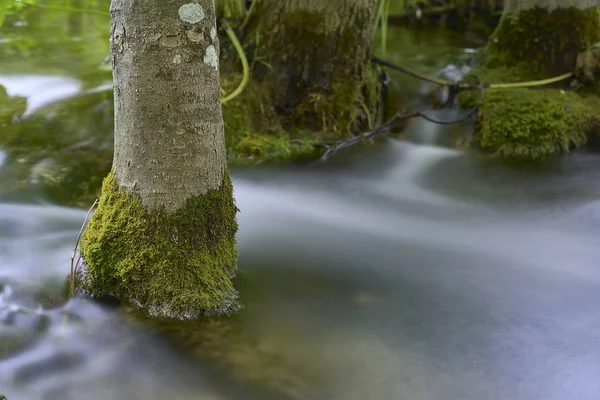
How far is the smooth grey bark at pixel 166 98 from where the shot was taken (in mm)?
2188

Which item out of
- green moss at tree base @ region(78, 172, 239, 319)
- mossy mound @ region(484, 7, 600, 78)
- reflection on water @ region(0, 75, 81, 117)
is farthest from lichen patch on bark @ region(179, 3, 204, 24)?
mossy mound @ region(484, 7, 600, 78)

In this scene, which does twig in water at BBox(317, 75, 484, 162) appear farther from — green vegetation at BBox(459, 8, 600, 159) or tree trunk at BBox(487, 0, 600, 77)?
tree trunk at BBox(487, 0, 600, 77)

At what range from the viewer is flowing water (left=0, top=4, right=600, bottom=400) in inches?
89.6

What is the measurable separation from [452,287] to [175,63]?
67.0 inches

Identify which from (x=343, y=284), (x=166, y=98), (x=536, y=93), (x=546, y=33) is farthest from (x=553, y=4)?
(x=166, y=98)

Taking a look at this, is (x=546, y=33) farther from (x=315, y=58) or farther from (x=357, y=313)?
(x=357, y=313)

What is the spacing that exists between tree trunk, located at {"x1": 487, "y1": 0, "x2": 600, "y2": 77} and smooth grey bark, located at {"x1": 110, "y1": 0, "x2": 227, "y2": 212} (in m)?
3.94

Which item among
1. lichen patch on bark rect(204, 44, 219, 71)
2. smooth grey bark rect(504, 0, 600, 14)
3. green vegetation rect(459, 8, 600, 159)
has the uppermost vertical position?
smooth grey bark rect(504, 0, 600, 14)

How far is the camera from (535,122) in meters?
4.75

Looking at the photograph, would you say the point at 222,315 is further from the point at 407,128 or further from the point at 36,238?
the point at 407,128

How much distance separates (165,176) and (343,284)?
1.06m

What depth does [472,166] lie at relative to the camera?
182 inches

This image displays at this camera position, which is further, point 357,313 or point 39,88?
point 39,88

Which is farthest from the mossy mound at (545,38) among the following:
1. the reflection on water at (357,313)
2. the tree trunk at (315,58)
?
the reflection on water at (357,313)
